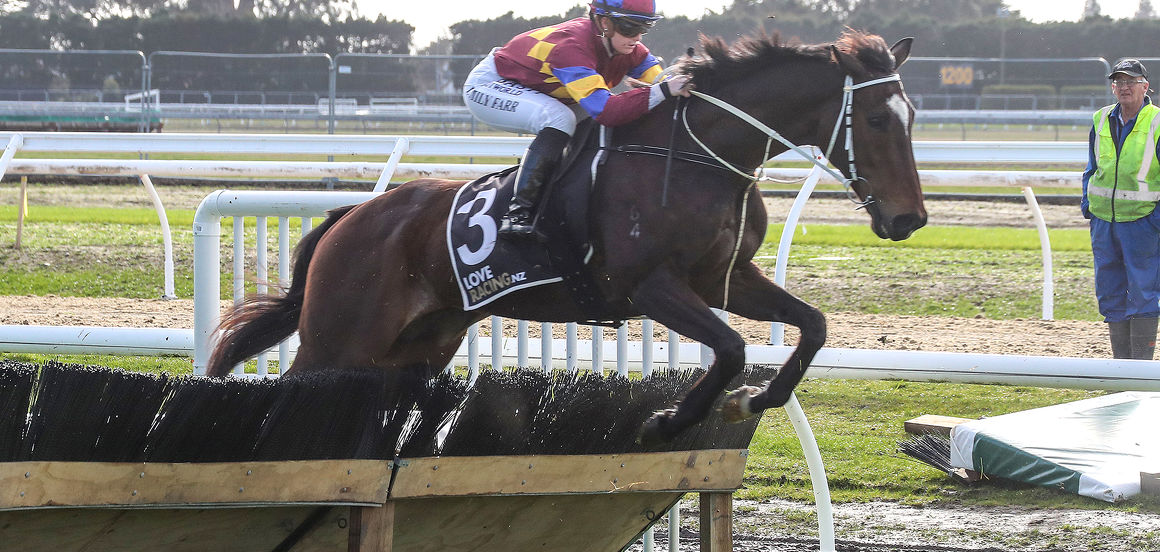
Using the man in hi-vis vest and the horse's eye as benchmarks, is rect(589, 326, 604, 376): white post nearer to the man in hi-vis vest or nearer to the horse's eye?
the horse's eye

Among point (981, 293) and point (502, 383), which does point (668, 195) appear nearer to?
point (502, 383)

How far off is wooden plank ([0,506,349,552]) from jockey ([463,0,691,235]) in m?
1.38

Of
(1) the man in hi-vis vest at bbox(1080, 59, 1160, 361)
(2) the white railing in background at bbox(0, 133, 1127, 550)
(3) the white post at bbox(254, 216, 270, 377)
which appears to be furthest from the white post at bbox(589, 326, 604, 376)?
(1) the man in hi-vis vest at bbox(1080, 59, 1160, 361)

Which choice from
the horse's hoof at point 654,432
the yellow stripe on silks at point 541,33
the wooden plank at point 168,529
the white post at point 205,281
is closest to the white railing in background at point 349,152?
the white post at point 205,281

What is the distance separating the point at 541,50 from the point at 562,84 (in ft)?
0.55

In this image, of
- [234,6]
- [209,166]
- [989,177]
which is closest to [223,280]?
[209,166]

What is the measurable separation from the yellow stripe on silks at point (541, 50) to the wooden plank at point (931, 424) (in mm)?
2397

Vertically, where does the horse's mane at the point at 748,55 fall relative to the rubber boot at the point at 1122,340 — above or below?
above

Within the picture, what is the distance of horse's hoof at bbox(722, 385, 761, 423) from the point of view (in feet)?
10.3

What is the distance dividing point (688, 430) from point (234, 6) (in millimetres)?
44755

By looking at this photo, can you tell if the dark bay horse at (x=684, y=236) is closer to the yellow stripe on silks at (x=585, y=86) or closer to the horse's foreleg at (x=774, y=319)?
the horse's foreleg at (x=774, y=319)

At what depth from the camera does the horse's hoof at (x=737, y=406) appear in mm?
3127

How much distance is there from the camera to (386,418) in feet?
8.23

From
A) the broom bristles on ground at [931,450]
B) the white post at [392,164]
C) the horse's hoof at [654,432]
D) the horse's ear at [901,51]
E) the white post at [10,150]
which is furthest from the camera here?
the white post at [10,150]
